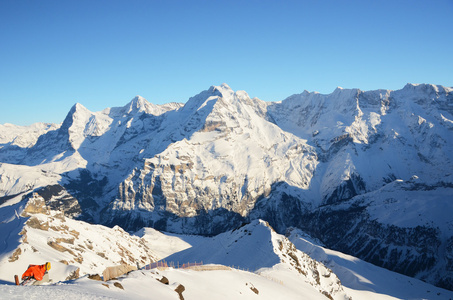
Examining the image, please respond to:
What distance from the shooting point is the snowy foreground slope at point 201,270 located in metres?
33.2

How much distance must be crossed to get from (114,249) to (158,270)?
11997 cm

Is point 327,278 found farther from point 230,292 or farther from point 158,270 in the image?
point 158,270

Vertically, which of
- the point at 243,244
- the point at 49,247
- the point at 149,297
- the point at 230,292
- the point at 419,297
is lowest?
the point at 419,297

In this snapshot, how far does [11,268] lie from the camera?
76.8 m

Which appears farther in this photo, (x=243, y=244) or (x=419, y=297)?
(x=419, y=297)

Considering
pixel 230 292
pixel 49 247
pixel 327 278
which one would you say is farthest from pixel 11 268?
pixel 327 278

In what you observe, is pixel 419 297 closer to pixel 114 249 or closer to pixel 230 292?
pixel 114 249

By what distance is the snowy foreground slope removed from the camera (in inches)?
1308

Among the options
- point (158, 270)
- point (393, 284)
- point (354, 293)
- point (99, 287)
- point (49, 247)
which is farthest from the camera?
point (393, 284)

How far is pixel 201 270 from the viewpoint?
50.4 m

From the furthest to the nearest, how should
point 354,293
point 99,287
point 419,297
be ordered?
1. point 419,297
2. point 354,293
3. point 99,287

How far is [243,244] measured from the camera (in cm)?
11062

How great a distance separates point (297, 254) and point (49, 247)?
242 feet

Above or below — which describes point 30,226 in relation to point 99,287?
below
